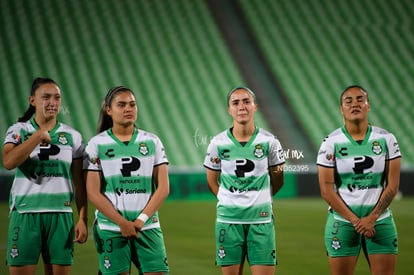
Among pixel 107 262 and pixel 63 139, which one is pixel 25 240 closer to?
pixel 107 262

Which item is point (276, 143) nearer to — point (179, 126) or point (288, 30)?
point (179, 126)

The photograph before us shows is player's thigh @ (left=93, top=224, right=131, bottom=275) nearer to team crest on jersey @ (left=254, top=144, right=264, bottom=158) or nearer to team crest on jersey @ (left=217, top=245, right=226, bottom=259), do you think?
team crest on jersey @ (left=217, top=245, right=226, bottom=259)

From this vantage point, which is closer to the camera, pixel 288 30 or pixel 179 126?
pixel 179 126

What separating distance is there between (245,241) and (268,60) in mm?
17350

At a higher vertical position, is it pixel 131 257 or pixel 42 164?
pixel 42 164

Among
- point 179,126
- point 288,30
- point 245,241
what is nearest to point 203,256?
point 245,241

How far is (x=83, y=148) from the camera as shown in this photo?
4223 mm

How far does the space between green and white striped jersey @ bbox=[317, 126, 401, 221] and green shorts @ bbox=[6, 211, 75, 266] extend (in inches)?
69.0

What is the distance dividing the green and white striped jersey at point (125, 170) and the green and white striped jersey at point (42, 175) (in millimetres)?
223

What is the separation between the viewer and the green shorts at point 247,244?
4.22 meters

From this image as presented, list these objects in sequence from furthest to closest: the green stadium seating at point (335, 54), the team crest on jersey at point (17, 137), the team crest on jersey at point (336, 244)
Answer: the green stadium seating at point (335, 54)
the team crest on jersey at point (336, 244)
the team crest on jersey at point (17, 137)

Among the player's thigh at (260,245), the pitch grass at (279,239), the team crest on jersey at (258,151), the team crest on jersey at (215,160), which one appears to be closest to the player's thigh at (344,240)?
the player's thigh at (260,245)

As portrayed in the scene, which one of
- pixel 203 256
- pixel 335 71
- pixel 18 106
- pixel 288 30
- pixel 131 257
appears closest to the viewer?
pixel 131 257

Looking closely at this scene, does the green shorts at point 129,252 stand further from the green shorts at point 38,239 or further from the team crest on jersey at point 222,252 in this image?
the team crest on jersey at point 222,252
